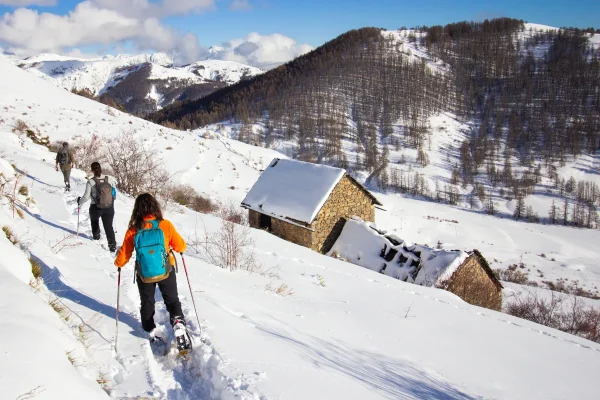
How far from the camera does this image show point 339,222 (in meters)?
19.7

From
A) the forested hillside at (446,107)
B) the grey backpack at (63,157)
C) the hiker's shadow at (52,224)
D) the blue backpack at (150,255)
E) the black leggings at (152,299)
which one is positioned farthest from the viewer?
the forested hillside at (446,107)

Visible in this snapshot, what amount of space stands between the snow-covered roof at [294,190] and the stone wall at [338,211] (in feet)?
2.06

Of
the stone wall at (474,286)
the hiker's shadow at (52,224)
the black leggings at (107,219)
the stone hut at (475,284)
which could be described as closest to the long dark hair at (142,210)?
the black leggings at (107,219)

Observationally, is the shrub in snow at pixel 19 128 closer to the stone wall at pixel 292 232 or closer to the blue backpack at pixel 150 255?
the stone wall at pixel 292 232

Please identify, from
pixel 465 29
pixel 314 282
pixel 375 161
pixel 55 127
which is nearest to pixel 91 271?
pixel 314 282

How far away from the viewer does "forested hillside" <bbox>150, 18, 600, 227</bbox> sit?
3706 inches

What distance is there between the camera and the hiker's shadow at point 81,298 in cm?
417

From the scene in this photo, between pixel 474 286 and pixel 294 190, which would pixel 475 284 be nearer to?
pixel 474 286

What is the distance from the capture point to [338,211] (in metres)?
Result: 19.6

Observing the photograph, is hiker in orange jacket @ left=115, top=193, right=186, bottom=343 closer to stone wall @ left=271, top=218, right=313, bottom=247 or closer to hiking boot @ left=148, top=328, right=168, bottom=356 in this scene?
hiking boot @ left=148, top=328, right=168, bottom=356

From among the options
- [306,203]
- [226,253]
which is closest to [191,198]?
[306,203]

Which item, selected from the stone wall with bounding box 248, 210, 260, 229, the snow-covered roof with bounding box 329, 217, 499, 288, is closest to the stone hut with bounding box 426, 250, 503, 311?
the snow-covered roof with bounding box 329, 217, 499, 288

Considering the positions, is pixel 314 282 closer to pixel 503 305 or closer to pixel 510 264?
pixel 503 305

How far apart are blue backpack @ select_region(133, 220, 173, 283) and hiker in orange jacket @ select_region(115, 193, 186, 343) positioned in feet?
0.11
